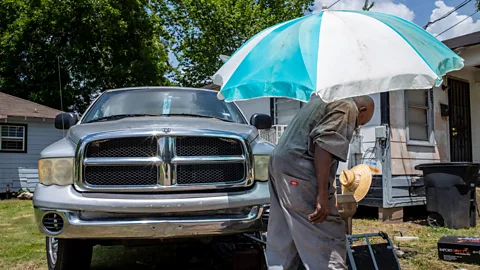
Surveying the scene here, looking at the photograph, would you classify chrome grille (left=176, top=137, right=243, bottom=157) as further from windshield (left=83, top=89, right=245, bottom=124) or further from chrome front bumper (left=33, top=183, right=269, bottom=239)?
windshield (left=83, top=89, right=245, bottom=124)

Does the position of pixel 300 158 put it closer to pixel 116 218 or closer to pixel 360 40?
pixel 360 40

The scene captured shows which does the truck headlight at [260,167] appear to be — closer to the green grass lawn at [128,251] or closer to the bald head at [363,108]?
the bald head at [363,108]

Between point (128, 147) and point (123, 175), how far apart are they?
0.23 meters

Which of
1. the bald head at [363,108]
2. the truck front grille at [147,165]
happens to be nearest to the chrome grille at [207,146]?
the truck front grille at [147,165]

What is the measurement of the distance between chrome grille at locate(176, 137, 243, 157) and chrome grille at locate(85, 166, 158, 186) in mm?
291

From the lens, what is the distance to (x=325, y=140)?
231cm

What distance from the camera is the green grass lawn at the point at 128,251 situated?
4.53 m

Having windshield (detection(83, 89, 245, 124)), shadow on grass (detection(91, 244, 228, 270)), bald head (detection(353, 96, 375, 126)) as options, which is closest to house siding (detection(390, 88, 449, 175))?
windshield (detection(83, 89, 245, 124))

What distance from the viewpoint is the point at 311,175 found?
243 cm

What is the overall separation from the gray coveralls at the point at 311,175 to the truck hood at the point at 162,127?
1065mm

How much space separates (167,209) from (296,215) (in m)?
1.16

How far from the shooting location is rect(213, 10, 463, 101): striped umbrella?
245cm

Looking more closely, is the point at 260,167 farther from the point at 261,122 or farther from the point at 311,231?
the point at 261,122

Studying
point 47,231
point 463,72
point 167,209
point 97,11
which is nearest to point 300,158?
point 167,209
